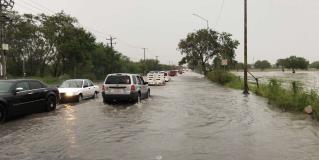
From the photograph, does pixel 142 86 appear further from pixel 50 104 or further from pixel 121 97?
pixel 50 104

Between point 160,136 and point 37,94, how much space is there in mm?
7804

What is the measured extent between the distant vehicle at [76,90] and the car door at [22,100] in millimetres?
6566

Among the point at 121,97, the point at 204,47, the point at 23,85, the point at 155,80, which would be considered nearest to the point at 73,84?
the point at 121,97

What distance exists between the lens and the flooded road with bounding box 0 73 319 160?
9359 millimetres

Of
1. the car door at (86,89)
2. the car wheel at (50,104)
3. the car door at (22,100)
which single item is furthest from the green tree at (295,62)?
the car door at (22,100)

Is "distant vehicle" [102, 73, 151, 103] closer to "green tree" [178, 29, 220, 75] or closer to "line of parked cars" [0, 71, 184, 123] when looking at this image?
"line of parked cars" [0, 71, 184, 123]

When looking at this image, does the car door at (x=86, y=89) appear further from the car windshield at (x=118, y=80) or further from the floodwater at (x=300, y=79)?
the floodwater at (x=300, y=79)

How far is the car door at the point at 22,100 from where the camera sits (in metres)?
15.7

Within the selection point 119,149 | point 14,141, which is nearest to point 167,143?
point 119,149

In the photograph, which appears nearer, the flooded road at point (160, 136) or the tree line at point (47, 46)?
the flooded road at point (160, 136)

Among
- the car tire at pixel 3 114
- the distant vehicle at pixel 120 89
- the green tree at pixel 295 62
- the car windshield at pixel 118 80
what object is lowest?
the car tire at pixel 3 114

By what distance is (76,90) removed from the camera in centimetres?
2427

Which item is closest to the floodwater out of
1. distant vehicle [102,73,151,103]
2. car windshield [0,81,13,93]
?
distant vehicle [102,73,151,103]

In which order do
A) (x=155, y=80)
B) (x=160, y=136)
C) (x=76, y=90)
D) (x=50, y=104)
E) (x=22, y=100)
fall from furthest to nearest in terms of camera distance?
1. (x=155, y=80)
2. (x=76, y=90)
3. (x=50, y=104)
4. (x=22, y=100)
5. (x=160, y=136)
